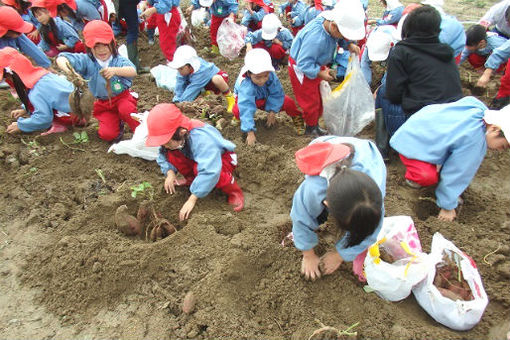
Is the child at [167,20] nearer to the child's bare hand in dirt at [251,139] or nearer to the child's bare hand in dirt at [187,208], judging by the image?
the child's bare hand in dirt at [251,139]

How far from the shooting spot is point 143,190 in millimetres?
3352

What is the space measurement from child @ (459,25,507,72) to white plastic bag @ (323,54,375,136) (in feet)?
7.62

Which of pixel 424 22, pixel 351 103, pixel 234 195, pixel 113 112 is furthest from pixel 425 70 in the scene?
pixel 113 112

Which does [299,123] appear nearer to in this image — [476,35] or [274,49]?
[274,49]

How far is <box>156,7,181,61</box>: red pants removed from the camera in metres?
5.74

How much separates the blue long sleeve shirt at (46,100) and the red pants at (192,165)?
5.30 ft

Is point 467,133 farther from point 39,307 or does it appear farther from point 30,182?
point 30,182

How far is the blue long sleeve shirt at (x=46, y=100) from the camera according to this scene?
3.82 metres

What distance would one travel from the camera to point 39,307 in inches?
99.4

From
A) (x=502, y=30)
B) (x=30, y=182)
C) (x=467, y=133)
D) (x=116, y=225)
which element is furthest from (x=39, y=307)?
(x=502, y=30)

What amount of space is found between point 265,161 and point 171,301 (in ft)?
6.02

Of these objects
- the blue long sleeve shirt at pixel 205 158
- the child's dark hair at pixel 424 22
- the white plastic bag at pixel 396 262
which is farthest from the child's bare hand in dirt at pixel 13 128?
the child's dark hair at pixel 424 22

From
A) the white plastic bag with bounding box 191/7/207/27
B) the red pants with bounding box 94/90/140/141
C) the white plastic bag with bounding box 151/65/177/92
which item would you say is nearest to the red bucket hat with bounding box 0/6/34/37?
the red pants with bounding box 94/90/140/141

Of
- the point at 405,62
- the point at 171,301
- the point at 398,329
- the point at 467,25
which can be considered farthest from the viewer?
the point at 467,25
